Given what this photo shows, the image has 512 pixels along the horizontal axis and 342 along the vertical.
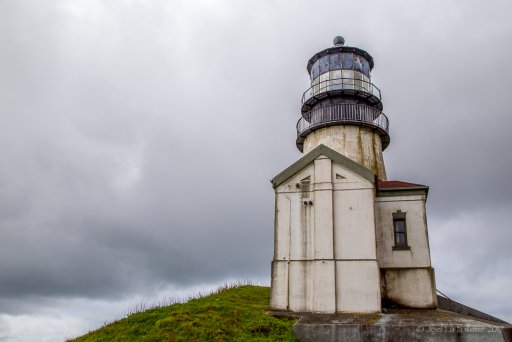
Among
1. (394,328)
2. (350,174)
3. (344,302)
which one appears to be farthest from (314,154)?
(394,328)

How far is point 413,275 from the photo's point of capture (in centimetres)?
1622

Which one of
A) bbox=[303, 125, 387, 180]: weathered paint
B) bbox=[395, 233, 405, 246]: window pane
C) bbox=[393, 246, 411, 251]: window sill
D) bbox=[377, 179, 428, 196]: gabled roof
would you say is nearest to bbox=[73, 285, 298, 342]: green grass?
bbox=[393, 246, 411, 251]: window sill

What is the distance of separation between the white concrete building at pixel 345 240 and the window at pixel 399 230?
4 centimetres

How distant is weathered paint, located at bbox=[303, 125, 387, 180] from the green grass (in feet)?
26.3

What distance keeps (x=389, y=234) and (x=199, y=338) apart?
27.3 feet

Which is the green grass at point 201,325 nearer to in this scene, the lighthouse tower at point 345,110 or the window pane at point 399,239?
the window pane at point 399,239

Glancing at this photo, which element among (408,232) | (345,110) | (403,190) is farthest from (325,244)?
(345,110)

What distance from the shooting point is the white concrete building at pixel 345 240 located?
14648mm

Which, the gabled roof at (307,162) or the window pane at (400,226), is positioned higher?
the gabled roof at (307,162)

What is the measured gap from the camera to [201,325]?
517 inches

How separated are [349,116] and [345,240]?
7634 millimetres

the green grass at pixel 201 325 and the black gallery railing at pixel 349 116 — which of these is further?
the black gallery railing at pixel 349 116

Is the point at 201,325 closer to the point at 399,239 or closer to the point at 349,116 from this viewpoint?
the point at 399,239

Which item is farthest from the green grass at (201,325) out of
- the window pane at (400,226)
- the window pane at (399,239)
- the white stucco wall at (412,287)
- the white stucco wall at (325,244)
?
the window pane at (400,226)
